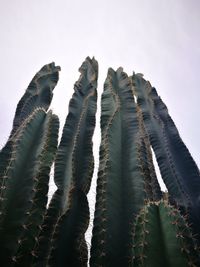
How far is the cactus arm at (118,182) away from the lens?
2141 mm

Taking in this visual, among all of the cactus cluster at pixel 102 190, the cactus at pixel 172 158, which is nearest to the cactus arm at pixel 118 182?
the cactus cluster at pixel 102 190

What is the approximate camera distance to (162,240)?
187cm

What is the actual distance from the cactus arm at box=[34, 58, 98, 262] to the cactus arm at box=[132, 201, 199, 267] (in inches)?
23.8

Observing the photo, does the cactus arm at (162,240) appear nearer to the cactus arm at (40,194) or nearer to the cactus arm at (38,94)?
the cactus arm at (40,194)

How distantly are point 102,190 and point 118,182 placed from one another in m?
0.16

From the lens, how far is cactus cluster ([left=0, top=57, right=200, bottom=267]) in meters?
1.97

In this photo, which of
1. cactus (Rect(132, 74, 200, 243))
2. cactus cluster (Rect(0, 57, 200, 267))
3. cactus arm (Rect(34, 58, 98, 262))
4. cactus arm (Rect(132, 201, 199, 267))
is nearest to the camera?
cactus arm (Rect(132, 201, 199, 267))

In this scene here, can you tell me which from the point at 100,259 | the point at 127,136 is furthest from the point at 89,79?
the point at 100,259

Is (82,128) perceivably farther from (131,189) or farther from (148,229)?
(148,229)

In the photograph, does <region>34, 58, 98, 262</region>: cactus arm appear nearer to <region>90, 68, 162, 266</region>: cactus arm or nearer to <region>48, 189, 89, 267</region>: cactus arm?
<region>48, 189, 89, 267</region>: cactus arm

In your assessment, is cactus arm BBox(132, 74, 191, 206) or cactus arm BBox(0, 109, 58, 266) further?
cactus arm BBox(132, 74, 191, 206)

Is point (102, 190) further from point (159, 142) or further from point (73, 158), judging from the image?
point (159, 142)

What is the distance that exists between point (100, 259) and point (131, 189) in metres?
0.52

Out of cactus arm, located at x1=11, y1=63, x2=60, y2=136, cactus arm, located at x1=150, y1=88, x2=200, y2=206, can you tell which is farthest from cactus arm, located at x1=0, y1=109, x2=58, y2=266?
cactus arm, located at x1=150, y1=88, x2=200, y2=206
